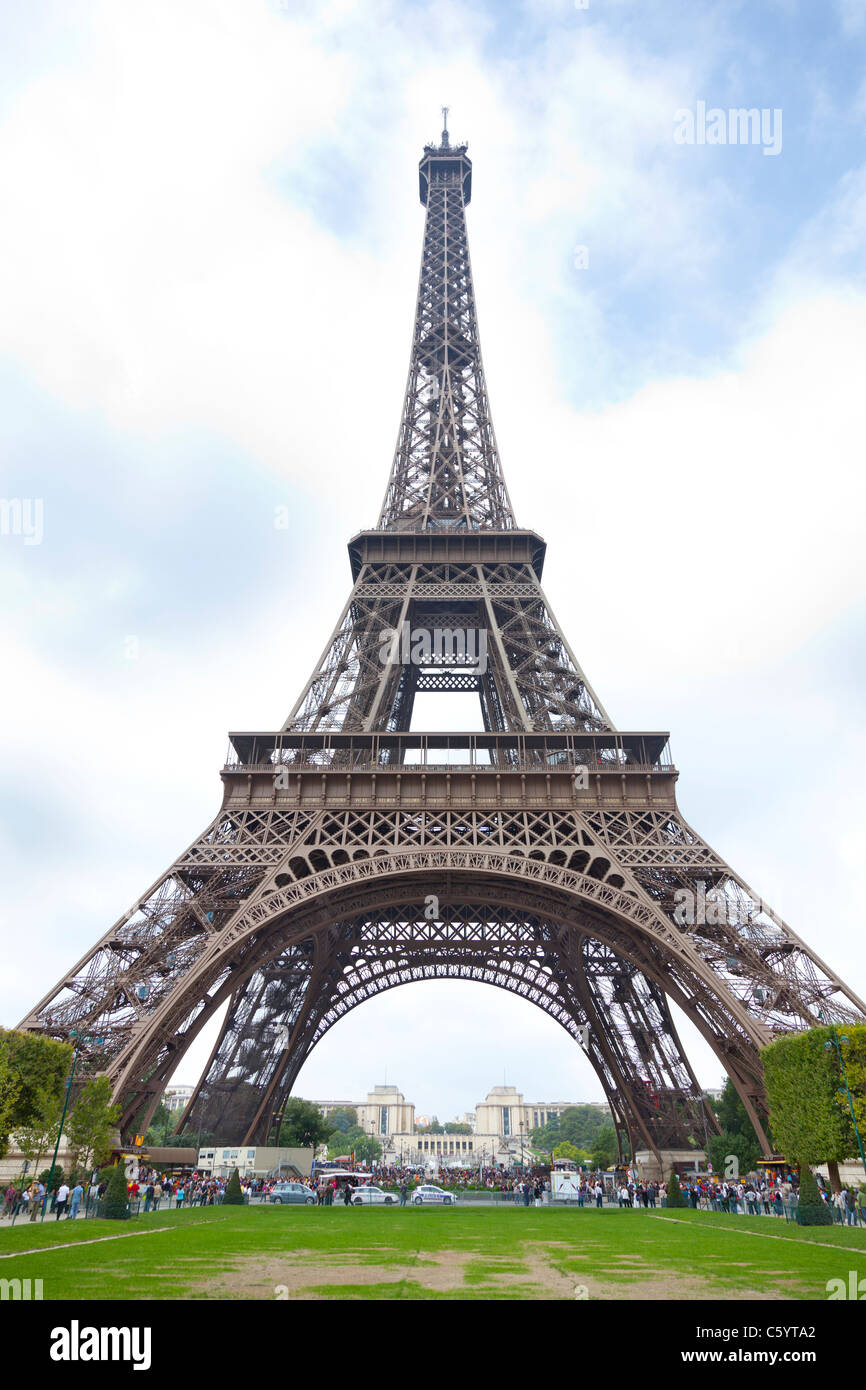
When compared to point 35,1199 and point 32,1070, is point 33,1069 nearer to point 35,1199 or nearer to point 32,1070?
point 32,1070

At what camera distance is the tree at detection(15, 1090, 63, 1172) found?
26.6 meters

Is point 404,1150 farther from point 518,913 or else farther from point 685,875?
point 685,875

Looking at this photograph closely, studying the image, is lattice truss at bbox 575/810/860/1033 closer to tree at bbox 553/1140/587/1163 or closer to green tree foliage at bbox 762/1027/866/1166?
green tree foliage at bbox 762/1027/866/1166

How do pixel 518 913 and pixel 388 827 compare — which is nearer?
pixel 388 827

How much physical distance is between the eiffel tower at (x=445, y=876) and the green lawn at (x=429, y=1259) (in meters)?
8.02

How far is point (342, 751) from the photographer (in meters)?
38.1

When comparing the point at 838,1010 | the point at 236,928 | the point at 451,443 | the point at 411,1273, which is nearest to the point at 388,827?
the point at 236,928

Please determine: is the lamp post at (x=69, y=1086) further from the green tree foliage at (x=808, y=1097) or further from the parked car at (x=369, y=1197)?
the green tree foliage at (x=808, y=1097)

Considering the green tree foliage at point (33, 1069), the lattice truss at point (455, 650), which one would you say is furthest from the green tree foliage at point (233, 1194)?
the lattice truss at point (455, 650)

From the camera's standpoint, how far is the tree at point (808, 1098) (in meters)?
25.8

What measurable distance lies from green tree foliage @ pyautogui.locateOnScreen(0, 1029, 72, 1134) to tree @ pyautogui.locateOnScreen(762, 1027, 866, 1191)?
892 inches
